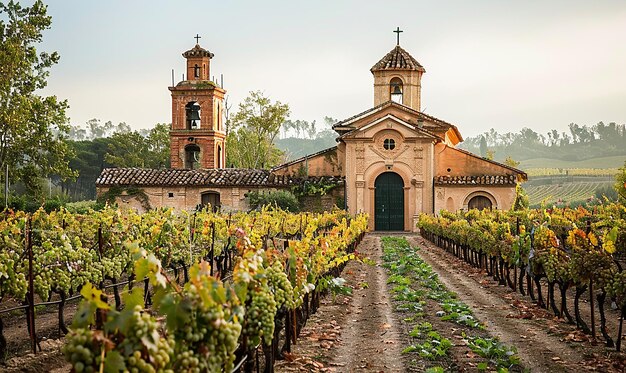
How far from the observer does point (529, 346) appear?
34.6 feet

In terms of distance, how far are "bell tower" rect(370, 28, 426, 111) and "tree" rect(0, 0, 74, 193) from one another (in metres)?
18.4

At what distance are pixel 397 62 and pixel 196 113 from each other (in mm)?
12525

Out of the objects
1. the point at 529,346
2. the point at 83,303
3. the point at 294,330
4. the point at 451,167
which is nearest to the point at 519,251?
the point at 529,346

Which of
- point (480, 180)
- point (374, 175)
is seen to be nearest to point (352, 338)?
point (374, 175)

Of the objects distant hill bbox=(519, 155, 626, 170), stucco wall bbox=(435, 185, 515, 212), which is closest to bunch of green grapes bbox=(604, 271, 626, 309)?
stucco wall bbox=(435, 185, 515, 212)

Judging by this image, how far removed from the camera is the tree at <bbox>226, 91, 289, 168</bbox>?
67.5 metres

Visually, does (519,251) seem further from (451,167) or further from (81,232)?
(451,167)

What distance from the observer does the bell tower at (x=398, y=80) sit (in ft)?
148

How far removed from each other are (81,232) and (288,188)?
2514 centimetres

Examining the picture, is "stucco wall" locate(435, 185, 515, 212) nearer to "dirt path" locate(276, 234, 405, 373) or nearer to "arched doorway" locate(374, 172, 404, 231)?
"arched doorway" locate(374, 172, 404, 231)

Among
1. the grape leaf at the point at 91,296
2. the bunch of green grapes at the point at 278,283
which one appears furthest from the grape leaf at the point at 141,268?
the bunch of green grapes at the point at 278,283

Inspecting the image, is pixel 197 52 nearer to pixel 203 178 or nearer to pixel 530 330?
pixel 203 178

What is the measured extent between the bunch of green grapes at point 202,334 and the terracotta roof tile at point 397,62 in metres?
40.5

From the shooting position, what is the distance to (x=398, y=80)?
45.3 metres
